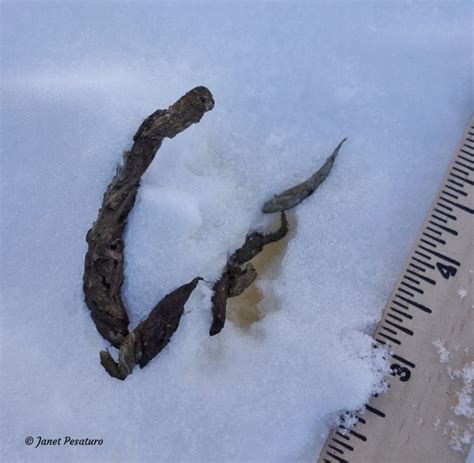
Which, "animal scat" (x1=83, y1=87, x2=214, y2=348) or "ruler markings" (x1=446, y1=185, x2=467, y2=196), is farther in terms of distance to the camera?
"ruler markings" (x1=446, y1=185, x2=467, y2=196)

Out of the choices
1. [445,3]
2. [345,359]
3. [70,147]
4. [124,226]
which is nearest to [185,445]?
[345,359]

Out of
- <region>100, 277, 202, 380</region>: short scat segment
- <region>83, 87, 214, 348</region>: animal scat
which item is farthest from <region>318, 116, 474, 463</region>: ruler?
<region>83, 87, 214, 348</region>: animal scat

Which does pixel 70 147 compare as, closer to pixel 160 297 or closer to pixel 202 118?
pixel 202 118

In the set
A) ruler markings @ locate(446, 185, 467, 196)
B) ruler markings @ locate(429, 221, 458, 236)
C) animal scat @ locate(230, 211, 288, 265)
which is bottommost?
animal scat @ locate(230, 211, 288, 265)

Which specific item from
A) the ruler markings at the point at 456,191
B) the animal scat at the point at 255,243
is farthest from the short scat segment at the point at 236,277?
the ruler markings at the point at 456,191

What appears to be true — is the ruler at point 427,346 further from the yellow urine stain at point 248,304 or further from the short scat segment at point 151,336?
A: the short scat segment at point 151,336

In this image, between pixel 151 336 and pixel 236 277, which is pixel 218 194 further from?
pixel 151 336

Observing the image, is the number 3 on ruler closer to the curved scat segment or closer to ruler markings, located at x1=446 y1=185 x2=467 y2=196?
A: ruler markings, located at x1=446 y1=185 x2=467 y2=196
